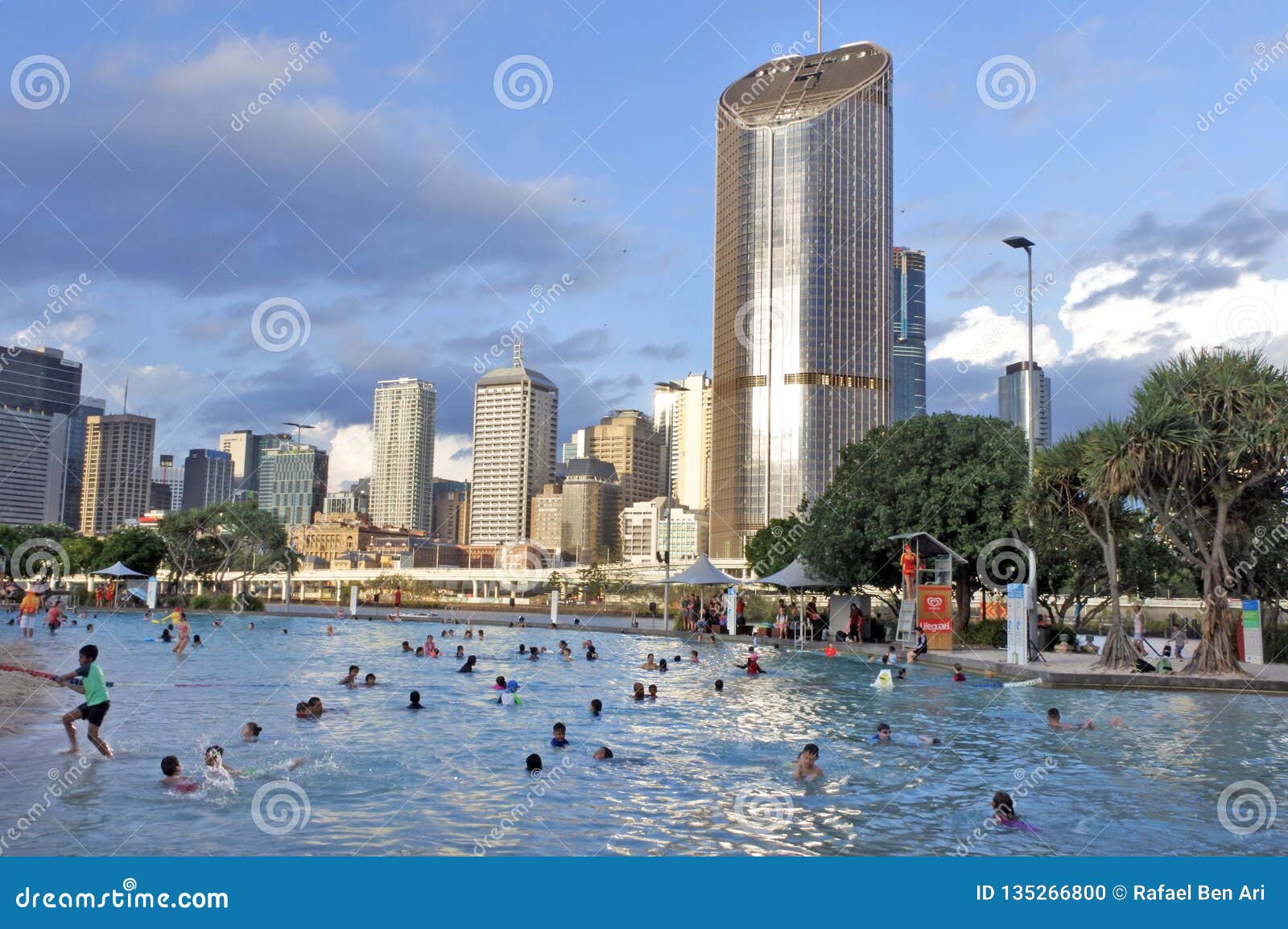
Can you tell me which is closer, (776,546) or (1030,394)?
(1030,394)

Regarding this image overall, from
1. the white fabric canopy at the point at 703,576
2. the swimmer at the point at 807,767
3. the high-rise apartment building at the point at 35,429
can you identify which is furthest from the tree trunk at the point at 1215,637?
the high-rise apartment building at the point at 35,429

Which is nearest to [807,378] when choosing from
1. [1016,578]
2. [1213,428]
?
[1016,578]

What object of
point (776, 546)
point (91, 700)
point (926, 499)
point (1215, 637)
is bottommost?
point (91, 700)

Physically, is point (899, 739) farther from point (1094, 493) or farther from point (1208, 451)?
point (1208, 451)

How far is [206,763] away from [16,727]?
16.1ft

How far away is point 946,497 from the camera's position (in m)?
38.6

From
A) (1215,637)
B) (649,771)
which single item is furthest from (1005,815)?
(1215,637)

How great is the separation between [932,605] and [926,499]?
19.8ft

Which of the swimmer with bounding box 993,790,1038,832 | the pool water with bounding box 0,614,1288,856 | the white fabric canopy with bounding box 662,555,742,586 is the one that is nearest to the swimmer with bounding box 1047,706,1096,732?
the pool water with bounding box 0,614,1288,856

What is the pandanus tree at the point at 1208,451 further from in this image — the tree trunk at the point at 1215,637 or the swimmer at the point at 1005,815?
the swimmer at the point at 1005,815

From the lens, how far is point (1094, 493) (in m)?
25.6

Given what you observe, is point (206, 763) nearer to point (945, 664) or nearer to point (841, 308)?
point (945, 664)

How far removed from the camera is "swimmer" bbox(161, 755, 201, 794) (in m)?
12.4

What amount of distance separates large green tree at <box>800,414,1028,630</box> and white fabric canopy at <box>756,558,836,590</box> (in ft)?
2.41
